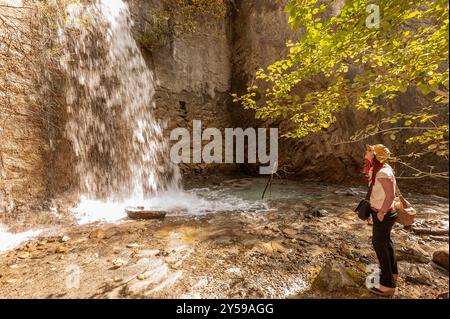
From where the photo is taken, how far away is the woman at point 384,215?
8.27 feet

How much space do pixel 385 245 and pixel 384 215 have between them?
36cm

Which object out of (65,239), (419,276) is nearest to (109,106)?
(65,239)

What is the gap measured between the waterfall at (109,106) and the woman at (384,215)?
674cm

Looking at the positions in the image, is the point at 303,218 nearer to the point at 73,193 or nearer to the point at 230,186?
the point at 230,186

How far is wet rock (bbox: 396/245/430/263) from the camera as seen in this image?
3.34 metres

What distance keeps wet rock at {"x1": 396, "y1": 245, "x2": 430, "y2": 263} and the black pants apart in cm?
106

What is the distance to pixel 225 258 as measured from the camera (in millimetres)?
3545

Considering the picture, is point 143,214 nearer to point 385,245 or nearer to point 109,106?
point 109,106

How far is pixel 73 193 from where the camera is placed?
19.8 ft

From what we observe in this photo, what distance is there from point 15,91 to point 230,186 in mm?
7143

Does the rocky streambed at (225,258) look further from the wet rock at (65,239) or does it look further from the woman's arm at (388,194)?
the woman's arm at (388,194)

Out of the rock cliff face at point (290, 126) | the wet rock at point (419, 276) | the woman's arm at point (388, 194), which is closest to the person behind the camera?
the woman's arm at point (388, 194)

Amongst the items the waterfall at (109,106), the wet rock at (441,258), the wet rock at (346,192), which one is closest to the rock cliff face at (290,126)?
the wet rock at (346,192)

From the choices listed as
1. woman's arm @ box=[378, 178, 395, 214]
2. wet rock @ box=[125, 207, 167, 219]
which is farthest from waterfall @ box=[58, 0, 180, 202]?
woman's arm @ box=[378, 178, 395, 214]
